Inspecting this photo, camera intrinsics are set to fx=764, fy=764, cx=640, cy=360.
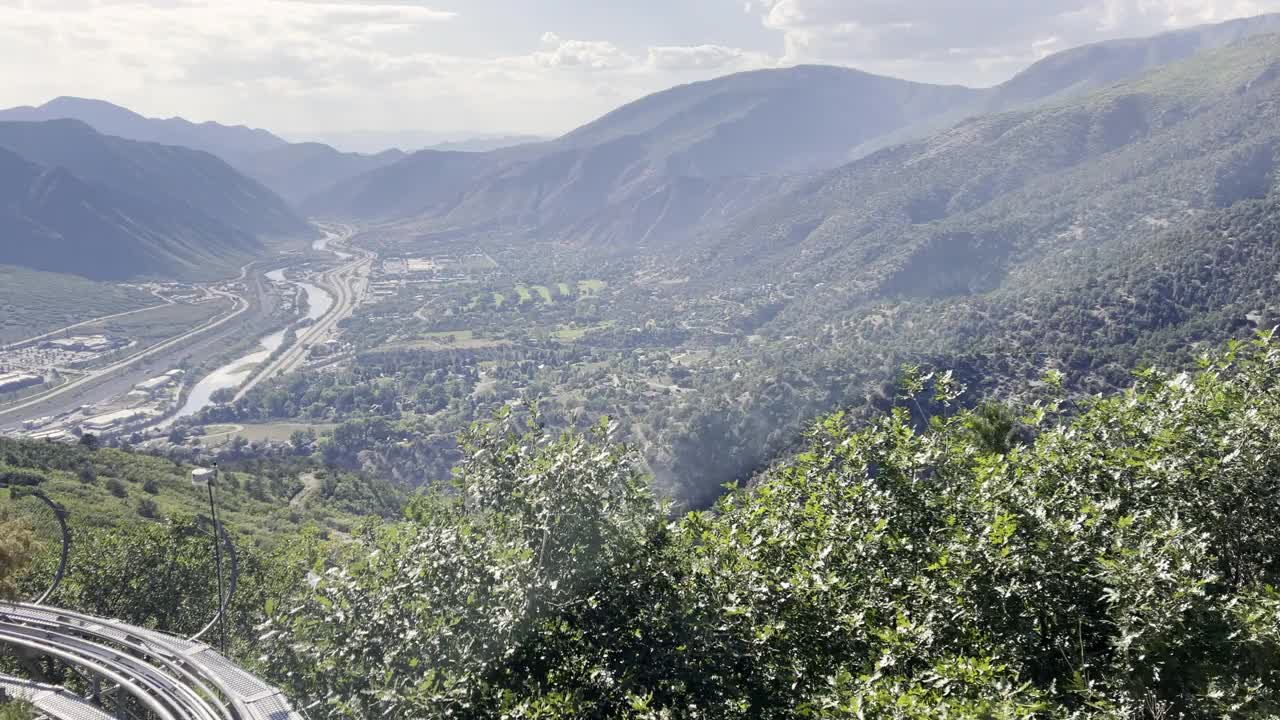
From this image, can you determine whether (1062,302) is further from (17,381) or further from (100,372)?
(17,381)

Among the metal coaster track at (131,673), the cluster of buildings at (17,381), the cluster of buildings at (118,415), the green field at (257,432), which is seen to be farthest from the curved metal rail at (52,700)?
the cluster of buildings at (17,381)

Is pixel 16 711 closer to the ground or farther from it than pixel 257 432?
farther from it

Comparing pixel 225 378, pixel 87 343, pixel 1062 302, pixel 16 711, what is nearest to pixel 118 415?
pixel 225 378

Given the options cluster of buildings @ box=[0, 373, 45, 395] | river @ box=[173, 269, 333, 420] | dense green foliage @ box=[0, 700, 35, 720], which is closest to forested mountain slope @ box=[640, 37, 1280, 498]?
dense green foliage @ box=[0, 700, 35, 720]

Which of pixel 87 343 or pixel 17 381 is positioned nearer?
pixel 17 381

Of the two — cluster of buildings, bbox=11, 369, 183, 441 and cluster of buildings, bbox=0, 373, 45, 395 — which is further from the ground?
cluster of buildings, bbox=0, 373, 45, 395

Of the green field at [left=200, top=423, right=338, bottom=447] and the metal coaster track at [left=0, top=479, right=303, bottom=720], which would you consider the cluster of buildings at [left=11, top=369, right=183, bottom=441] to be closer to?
the green field at [left=200, top=423, right=338, bottom=447]
